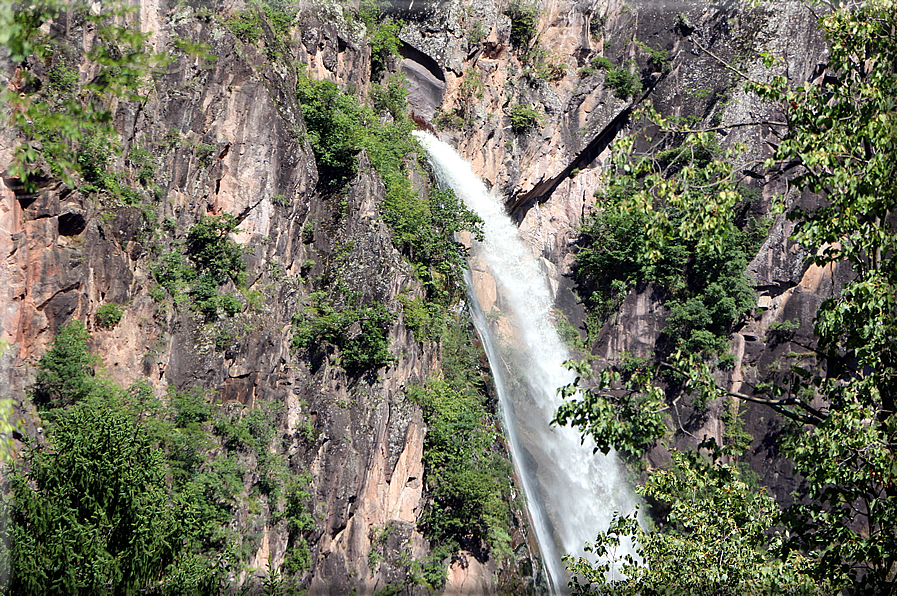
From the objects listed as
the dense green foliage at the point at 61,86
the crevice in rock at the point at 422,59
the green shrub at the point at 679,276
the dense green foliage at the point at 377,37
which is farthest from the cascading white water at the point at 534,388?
the dense green foliage at the point at 61,86

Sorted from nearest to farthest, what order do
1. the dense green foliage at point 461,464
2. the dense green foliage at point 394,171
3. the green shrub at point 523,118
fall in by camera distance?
the dense green foliage at point 461,464 → the dense green foliage at point 394,171 → the green shrub at point 523,118

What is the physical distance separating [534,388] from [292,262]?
462 inches

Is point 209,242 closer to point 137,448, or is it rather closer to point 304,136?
point 304,136

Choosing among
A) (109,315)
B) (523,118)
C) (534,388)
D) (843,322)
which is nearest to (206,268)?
(109,315)

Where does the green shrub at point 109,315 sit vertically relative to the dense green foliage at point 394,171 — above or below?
below

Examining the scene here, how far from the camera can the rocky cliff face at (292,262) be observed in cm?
1611

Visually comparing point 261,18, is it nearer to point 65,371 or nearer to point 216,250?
point 216,250

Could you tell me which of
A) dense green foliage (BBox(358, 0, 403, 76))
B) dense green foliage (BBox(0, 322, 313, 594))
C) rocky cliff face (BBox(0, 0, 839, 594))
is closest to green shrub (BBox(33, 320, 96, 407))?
dense green foliage (BBox(0, 322, 313, 594))

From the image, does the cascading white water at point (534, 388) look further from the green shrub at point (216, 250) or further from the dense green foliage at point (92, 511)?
the dense green foliage at point (92, 511)

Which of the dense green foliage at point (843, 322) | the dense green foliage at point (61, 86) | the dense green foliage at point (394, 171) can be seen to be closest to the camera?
the dense green foliage at point (61, 86)

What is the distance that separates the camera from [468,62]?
3344 centimetres

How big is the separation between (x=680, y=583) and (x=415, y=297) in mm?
14935

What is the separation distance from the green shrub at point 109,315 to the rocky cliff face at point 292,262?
161 millimetres

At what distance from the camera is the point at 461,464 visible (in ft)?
73.8
